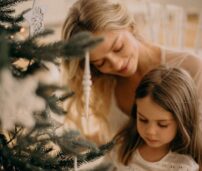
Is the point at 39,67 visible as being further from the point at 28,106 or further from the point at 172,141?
the point at 172,141

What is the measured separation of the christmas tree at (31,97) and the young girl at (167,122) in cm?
28

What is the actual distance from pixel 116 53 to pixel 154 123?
23cm

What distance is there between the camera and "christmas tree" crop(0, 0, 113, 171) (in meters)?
0.53

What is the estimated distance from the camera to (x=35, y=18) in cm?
100

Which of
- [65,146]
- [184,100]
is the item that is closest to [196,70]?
[184,100]

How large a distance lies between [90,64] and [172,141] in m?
0.34

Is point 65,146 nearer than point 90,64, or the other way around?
point 65,146

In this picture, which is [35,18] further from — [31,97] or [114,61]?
[31,97]

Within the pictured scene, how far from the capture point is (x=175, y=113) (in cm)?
108

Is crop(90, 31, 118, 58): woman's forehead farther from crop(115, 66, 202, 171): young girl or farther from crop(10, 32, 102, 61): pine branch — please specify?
crop(10, 32, 102, 61): pine branch

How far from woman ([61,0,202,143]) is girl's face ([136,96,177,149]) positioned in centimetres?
13

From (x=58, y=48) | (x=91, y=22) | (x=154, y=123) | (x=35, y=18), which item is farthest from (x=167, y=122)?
(x=58, y=48)

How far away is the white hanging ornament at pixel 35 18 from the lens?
0.99 m

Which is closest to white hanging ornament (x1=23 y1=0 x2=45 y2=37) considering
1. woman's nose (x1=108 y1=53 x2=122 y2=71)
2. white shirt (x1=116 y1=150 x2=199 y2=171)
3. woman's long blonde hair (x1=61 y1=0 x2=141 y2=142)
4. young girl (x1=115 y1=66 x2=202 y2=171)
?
woman's long blonde hair (x1=61 y1=0 x2=141 y2=142)
